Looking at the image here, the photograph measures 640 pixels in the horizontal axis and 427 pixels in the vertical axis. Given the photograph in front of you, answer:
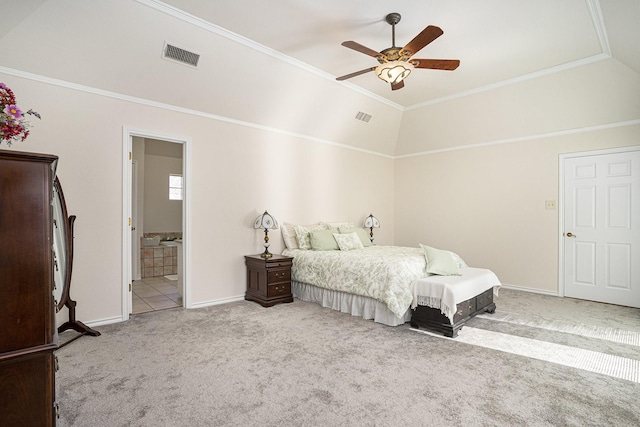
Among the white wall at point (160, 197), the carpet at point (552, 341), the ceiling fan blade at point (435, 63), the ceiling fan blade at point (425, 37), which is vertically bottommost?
the carpet at point (552, 341)

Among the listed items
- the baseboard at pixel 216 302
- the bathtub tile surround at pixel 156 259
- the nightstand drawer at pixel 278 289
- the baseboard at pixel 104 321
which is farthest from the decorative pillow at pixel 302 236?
the bathtub tile surround at pixel 156 259

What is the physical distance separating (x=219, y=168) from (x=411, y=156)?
158 inches

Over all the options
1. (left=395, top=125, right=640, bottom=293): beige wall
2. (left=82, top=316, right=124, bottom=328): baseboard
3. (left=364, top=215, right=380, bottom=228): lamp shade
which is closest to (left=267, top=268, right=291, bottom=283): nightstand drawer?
(left=82, top=316, right=124, bottom=328): baseboard

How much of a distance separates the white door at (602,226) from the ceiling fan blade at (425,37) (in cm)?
354

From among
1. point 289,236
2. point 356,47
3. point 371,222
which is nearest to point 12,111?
point 356,47

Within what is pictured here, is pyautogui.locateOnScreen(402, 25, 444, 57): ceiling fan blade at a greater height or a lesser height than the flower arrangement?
greater

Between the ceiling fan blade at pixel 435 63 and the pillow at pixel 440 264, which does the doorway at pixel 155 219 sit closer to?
the pillow at pixel 440 264

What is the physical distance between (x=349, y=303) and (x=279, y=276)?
3.23 ft

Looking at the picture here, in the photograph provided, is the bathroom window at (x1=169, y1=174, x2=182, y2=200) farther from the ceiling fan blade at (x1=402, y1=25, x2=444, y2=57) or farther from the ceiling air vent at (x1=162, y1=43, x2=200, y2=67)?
the ceiling fan blade at (x1=402, y1=25, x2=444, y2=57)

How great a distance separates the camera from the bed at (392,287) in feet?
11.2

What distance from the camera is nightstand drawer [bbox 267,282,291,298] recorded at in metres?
4.36

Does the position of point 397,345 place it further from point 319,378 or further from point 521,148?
point 521,148

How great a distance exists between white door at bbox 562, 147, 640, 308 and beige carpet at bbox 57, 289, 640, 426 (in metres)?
1.19

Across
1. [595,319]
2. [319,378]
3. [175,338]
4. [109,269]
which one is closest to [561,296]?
[595,319]
